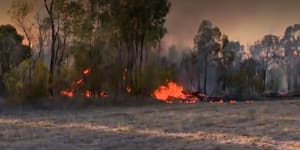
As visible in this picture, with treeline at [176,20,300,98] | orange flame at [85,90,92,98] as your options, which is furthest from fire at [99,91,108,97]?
treeline at [176,20,300,98]

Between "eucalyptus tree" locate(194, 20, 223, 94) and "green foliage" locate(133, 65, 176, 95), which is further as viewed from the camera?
"eucalyptus tree" locate(194, 20, 223, 94)

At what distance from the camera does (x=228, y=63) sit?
2813 inches

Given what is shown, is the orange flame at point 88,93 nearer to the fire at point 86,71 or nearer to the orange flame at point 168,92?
the fire at point 86,71

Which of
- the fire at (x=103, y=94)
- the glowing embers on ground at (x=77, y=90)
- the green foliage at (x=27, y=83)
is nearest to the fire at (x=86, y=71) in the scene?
the glowing embers on ground at (x=77, y=90)

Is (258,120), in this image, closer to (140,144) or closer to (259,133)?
(259,133)

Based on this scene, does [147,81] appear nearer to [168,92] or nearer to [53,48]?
[168,92]

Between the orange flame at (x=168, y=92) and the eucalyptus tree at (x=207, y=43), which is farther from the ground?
the eucalyptus tree at (x=207, y=43)

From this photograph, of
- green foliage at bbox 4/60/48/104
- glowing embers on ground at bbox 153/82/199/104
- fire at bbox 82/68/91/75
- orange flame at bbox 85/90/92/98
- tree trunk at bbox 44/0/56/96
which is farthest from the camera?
glowing embers on ground at bbox 153/82/199/104

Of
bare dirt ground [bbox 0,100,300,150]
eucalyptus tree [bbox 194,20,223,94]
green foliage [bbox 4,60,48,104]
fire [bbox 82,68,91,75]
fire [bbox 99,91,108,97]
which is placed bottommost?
bare dirt ground [bbox 0,100,300,150]

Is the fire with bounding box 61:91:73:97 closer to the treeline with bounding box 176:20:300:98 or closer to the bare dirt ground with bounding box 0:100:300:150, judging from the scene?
the bare dirt ground with bounding box 0:100:300:150

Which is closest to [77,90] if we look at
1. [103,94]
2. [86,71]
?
[86,71]

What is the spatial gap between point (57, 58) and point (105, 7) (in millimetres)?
5771

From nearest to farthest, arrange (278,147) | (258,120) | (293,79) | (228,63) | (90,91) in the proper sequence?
1. (278,147)
2. (258,120)
3. (90,91)
4. (228,63)
5. (293,79)

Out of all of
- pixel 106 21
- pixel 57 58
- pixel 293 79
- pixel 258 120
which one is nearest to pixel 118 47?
pixel 106 21
